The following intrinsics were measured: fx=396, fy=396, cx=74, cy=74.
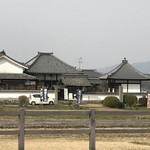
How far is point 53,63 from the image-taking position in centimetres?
6781

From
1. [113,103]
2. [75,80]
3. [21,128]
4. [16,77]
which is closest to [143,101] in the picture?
[113,103]

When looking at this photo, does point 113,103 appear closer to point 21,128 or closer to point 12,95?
point 12,95

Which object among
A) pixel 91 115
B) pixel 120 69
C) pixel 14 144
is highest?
pixel 120 69

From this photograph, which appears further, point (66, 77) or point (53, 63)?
point (53, 63)

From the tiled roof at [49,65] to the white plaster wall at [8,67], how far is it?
11.6 ft

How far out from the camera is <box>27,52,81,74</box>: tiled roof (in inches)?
2554

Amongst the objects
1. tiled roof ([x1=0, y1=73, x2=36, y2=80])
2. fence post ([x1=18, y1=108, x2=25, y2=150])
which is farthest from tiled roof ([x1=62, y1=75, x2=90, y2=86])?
fence post ([x1=18, y1=108, x2=25, y2=150])

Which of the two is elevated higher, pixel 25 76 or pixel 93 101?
pixel 25 76

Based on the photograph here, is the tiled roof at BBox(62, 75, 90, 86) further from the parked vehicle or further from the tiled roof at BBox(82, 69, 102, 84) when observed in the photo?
the tiled roof at BBox(82, 69, 102, 84)

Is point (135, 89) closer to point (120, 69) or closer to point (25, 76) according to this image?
point (120, 69)

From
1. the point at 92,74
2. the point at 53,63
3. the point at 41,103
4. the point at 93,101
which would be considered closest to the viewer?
the point at 41,103

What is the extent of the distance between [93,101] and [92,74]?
39.2 meters

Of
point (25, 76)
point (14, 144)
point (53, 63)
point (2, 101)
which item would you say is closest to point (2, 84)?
point (25, 76)

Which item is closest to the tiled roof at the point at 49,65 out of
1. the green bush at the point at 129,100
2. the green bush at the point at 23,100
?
the green bush at the point at 23,100
